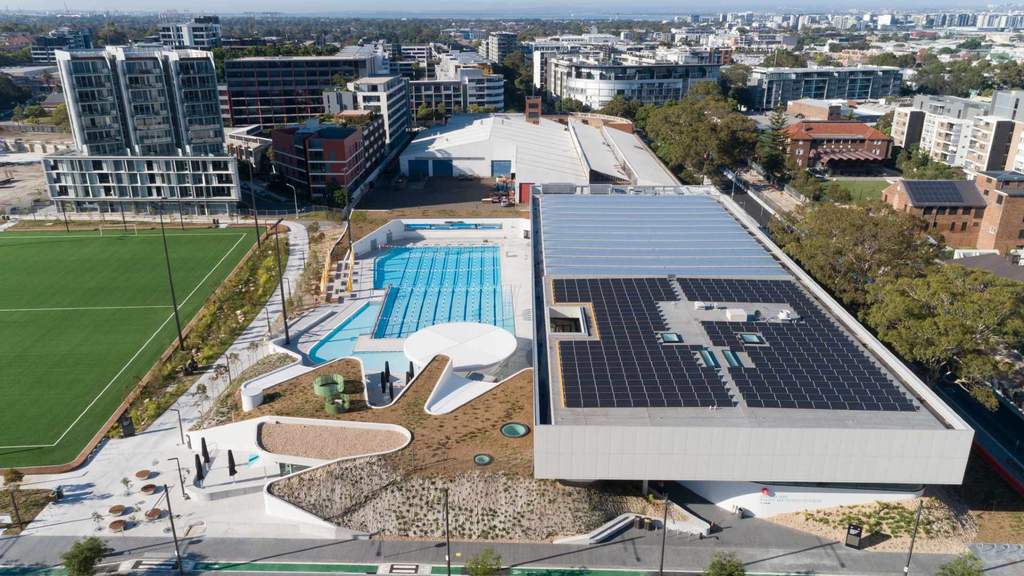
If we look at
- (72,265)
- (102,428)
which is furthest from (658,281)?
(72,265)

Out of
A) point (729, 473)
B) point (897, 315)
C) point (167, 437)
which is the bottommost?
point (167, 437)

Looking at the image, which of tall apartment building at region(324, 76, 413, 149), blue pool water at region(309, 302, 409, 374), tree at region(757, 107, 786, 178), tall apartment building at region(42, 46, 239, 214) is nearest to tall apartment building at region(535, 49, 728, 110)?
tree at region(757, 107, 786, 178)

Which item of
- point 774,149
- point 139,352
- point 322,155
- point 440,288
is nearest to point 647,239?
point 440,288

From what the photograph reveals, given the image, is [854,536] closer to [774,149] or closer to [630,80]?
[774,149]

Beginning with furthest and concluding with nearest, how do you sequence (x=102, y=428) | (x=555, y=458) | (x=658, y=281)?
(x=658, y=281)
(x=102, y=428)
(x=555, y=458)

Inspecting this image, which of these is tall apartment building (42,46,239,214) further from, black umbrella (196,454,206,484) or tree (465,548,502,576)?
tree (465,548,502,576)

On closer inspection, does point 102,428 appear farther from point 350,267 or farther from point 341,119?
point 341,119
